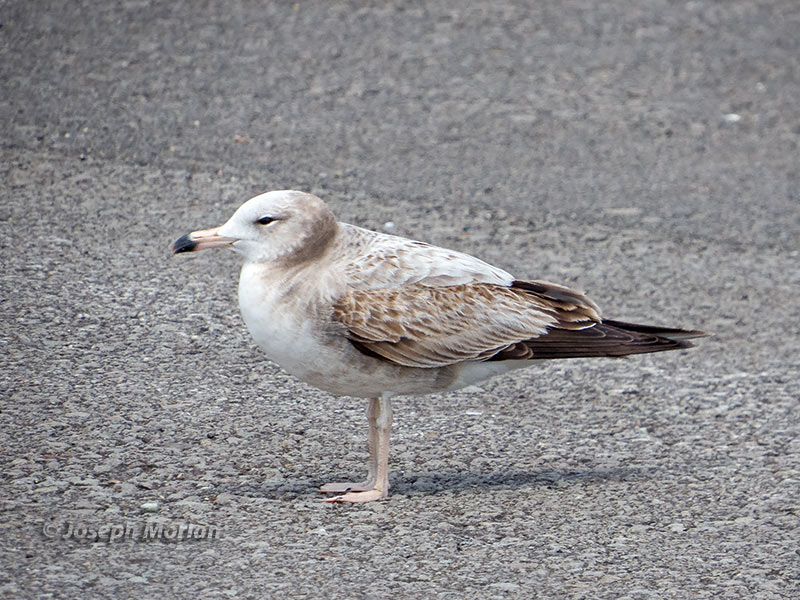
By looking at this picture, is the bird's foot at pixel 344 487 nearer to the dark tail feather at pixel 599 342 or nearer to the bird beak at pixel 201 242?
the dark tail feather at pixel 599 342

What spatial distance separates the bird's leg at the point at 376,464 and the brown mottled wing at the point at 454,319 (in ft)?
0.99

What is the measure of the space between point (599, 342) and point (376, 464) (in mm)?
1190

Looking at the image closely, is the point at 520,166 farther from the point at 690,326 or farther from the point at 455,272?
the point at 455,272

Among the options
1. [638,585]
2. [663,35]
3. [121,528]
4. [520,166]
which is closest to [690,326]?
[520,166]

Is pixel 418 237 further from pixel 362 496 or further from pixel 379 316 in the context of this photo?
pixel 362 496

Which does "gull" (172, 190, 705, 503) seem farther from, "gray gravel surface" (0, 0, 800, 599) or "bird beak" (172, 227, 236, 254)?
"gray gravel surface" (0, 0, 800, 599)

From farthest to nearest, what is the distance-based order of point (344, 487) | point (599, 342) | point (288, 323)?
1. point (599, 342)
2. point (344, 487)
3. point (288, 323)

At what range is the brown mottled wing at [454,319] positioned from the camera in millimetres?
4797

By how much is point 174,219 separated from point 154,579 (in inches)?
162

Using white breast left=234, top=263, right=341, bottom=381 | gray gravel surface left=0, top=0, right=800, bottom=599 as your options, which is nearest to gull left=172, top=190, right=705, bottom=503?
white breast left=234, top=263, right=341, bottom=381

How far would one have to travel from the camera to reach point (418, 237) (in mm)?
7898

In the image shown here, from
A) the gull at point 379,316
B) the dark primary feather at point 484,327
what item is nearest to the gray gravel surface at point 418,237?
the gull at point 379,316

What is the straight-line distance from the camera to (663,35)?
38.1 feet

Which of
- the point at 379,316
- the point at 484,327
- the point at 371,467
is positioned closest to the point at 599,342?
the point at 484,327
